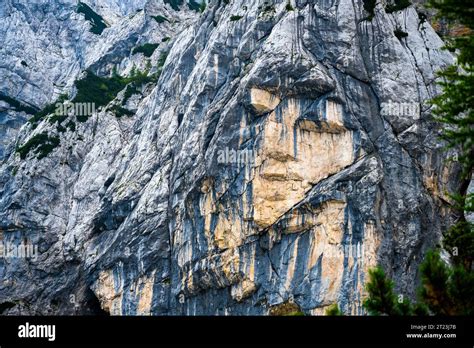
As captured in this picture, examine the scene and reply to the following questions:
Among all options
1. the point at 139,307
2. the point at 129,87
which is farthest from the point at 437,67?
the point at 129,87

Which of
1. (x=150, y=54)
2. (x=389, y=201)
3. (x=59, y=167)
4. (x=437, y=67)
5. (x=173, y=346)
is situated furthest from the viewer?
(x=150, y=54)

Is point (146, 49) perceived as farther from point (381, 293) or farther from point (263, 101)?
point (381, 293)

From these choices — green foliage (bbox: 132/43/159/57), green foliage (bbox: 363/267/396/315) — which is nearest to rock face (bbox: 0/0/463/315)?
green foliage (bbox: 132/43/159/57)

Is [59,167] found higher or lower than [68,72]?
lower

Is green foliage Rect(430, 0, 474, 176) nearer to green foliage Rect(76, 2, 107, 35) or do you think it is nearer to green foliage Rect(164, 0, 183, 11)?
green foliage Rect(164, 0, 183, 11)

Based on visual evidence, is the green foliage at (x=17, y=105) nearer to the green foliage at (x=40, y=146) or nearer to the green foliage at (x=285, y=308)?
the green foliage at (x=40, y=146)

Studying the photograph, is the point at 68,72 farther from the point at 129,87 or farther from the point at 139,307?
the point at 139,307

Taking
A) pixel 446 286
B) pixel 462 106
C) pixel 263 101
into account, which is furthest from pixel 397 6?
pixel 446 286
